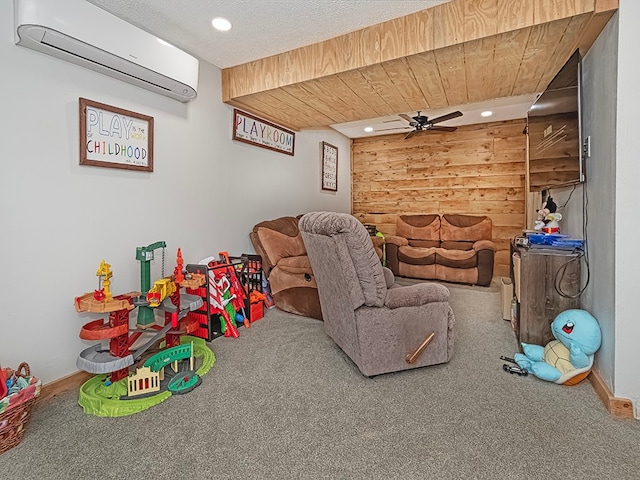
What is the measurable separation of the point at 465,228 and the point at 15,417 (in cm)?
516

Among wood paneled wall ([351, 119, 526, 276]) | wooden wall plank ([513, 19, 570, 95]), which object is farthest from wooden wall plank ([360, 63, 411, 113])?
wood paneled wall ([351, 119, 526, 276])

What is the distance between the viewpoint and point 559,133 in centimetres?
233

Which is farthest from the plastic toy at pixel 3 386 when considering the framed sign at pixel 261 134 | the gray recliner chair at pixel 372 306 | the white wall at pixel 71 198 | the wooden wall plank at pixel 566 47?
the wooden wall plank at pixel 566 47

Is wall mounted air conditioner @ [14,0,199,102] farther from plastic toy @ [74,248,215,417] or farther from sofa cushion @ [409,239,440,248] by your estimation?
sofa cushion @ [409,239,440,248]

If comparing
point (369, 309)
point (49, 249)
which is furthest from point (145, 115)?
point (369, 309)

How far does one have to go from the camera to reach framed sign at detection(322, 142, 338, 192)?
5.23 m

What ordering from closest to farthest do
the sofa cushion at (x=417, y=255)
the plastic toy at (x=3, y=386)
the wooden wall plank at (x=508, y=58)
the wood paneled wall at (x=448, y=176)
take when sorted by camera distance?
the plastic toy at (x=3, y=386) < the wooden wall plank at (x=508, y=58) < the sofa cushion at (x=417, y=255) < the wood paneled wall at (x=448, y=176)

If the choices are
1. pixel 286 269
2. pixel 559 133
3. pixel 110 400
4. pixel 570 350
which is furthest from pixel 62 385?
pixel 559 133

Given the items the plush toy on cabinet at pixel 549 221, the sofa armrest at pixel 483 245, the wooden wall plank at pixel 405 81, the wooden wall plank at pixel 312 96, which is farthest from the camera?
the sofa armrest at pixel 483 245

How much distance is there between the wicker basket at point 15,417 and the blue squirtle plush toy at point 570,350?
274 cm

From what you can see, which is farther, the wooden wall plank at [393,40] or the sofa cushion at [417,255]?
the sofa cushion at [417,255]

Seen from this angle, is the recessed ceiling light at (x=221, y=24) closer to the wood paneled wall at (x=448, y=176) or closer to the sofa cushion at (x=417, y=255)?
the sofa cushion at (x=417, y=255)

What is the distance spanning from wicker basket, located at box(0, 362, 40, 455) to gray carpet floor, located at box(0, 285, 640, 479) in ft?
0.15

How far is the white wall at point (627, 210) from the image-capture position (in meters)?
1.62
